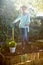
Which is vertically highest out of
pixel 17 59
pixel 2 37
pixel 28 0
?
pixel 28 0

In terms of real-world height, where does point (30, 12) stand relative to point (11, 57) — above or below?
above

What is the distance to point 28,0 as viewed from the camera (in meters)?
5.01

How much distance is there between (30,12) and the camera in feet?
16.3

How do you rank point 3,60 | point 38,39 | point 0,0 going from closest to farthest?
point 3,60, point 0,0, point 38,39

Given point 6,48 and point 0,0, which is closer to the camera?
point 6,48

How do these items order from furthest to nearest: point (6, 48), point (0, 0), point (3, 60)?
point (0, 0) → point (6, 48) → point (3, 60)

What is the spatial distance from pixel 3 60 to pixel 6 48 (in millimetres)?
534

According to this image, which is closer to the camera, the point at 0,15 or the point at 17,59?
the point at 17,59

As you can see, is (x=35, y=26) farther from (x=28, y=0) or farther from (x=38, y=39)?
(x=28, y=0)

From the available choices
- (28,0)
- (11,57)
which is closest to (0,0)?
(28,0)

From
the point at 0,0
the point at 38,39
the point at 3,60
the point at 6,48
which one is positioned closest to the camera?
the point at 3,60

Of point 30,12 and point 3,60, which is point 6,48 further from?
point 30,12

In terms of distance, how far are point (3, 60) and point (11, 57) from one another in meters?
0.17

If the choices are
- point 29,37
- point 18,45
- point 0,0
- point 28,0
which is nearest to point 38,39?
point 29,37
